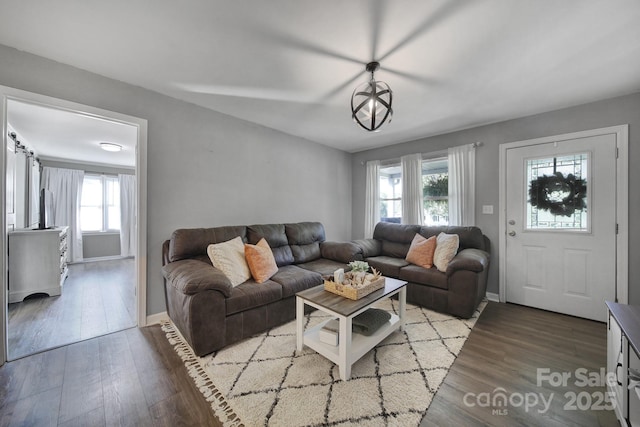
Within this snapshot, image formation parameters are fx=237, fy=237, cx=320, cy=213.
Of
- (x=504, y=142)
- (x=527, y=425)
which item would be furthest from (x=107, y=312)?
(x=504, y=142)

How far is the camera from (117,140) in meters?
4.09

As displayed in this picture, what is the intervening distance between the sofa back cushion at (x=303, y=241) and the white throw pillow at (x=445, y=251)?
1.61 meters

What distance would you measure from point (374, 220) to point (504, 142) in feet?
7.42

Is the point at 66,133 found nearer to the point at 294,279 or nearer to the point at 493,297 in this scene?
the point at 294,279

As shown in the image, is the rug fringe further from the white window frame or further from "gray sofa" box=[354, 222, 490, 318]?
the white window frame

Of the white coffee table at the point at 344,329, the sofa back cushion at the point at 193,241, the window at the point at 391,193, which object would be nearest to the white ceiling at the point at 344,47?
the sofa back cushion at the point at 193,241

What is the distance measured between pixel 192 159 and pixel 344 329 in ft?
8.11

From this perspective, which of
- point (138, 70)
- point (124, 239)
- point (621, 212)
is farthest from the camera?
point (124, 239)

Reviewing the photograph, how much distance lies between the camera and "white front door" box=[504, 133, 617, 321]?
2.56 meters

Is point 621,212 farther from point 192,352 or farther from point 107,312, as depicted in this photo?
point 107,312

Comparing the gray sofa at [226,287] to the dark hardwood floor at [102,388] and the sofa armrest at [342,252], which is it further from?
the dark hardwood floor at [102,388]

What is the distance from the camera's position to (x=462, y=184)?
3465mm

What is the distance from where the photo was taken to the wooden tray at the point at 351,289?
74.2 inches

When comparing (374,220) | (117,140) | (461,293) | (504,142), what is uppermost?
(117,140)
